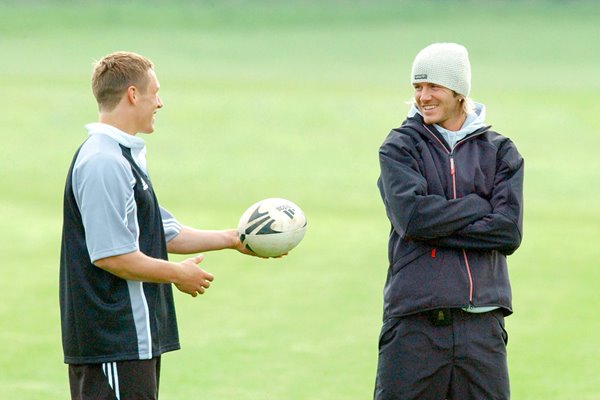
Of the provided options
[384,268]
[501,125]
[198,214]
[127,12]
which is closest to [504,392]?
[384,268]

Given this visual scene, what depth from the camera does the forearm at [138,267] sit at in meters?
4.78

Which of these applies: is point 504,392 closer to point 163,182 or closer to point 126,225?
point 126,225

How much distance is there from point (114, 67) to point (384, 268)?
262 inches

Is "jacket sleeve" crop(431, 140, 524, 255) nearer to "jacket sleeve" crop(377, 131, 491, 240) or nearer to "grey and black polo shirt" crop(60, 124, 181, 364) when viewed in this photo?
"jacket sleeve" crop(377, 131, 491, 240)

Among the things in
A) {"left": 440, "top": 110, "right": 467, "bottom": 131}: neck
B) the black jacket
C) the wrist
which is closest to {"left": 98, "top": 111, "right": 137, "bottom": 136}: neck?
the wrist

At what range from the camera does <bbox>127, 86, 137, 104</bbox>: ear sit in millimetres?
4961

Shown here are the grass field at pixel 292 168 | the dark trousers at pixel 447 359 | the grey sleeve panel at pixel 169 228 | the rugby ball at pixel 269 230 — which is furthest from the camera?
the grass field at pixel 292 168

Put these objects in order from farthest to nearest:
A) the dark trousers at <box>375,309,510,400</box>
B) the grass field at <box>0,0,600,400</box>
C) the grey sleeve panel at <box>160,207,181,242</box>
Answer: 1. the grass field at <box>0,0,600,400</box>
2. the grey sleeve panel at <box>160,207,181,242</box>
3. the dark trousers at <box>375,309,510,400</box>

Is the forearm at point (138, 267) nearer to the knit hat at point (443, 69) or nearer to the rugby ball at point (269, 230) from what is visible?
the rugby ball at point (269, 230)

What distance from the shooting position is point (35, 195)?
15430 millimetres

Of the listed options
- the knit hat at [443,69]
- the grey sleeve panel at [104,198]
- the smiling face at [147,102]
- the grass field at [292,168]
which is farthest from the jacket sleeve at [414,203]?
the grass field at [292,168]

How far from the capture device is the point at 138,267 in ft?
15.7

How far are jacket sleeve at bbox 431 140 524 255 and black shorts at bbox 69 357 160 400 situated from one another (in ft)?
4.17

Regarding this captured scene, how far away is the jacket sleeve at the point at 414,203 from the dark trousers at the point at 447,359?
0.35 m
